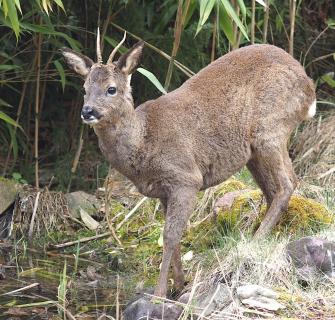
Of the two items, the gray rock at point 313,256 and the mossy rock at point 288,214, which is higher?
the gray rock at point 313,256

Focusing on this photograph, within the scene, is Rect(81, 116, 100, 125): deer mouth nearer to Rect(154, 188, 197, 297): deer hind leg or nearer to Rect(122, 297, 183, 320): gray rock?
Rect(154, 188, 197, 297): deer hind leg

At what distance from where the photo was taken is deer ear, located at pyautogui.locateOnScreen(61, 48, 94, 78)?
605 centimetres

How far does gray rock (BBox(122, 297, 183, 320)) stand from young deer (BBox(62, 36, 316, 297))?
0.23 metres

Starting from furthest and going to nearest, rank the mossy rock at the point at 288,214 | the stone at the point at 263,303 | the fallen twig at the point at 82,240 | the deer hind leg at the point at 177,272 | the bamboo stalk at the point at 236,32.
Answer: the fallen twig at the point at 82,240, the bamboo stalk at the point at 236,32, the mossy rock at the point at 288,214, the deer hind leg at the point at 177,272, the stone at the point at 263,303

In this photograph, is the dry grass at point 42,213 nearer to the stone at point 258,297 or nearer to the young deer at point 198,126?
the young deer at point 198,126

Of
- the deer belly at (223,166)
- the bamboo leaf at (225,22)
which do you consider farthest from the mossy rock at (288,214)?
the bamboo leaf at (225,22)

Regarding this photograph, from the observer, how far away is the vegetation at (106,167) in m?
6.07

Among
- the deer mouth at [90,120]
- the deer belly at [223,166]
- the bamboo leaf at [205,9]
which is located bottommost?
the deer belly at [223,166]

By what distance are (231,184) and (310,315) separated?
2472 mm

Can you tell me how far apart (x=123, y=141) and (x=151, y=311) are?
1.14 metres

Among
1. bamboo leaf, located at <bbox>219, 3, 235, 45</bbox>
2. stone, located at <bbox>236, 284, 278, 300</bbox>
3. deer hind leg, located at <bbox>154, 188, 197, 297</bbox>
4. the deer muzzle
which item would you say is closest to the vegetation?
bamboo leaf, located at <bbox>219, 3, 235, 45</bbox>

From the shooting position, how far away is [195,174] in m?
6.17

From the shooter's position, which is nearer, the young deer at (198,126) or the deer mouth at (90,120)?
the deer mouth at (90,120)

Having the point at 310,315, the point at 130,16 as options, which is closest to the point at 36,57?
the point at 130,16
